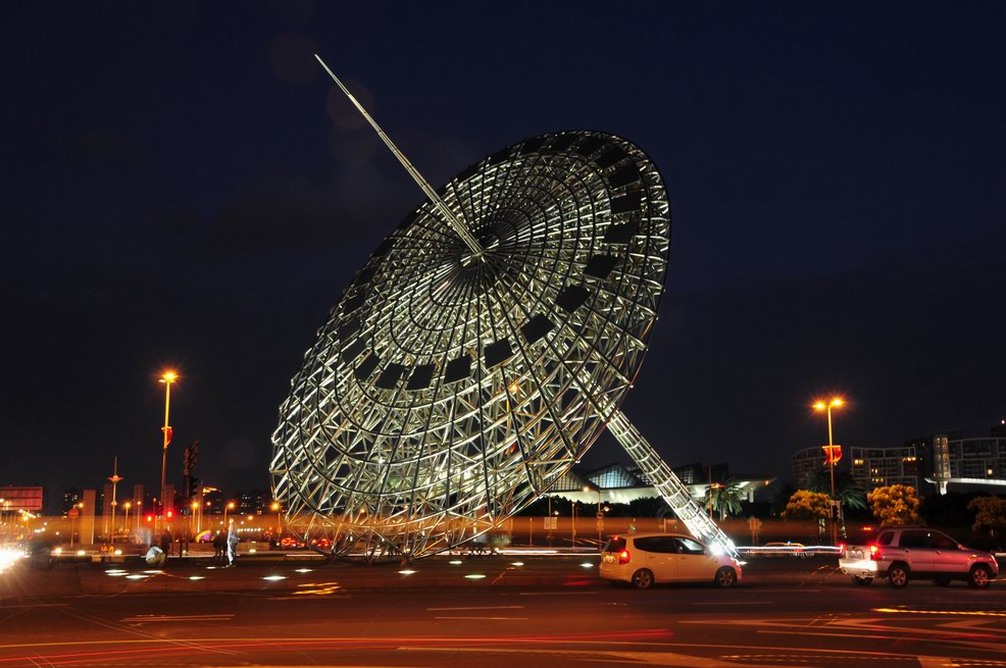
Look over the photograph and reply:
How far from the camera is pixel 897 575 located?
25969 millimetres

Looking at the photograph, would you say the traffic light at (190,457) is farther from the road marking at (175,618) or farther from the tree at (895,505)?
the tree at (895,505)

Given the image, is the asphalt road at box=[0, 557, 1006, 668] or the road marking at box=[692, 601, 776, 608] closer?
the asphalt road at box=[0, 557, 1006, 668]

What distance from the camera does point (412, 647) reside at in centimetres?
1430

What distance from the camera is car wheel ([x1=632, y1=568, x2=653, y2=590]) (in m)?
25.4

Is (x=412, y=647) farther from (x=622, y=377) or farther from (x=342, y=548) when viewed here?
(x=342, y=548)

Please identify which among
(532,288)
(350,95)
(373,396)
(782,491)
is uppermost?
(350,95)

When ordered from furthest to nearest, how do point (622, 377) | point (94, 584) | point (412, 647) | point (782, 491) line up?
point (782, 491) → point (622, 377) → point (94, 584) → point (412, 647)

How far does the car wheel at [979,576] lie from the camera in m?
26.6

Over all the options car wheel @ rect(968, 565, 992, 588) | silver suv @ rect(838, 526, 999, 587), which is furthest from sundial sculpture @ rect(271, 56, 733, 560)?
car wheel @ rect(968, 565, 992, 588)

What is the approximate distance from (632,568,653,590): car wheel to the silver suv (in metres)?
5.94

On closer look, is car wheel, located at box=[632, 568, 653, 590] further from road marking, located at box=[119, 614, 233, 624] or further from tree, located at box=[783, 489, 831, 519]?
tree, located at box=[783, 489, 831, 519]

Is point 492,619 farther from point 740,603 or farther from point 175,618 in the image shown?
point 740,603

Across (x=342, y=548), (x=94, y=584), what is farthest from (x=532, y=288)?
(x=94, y=584)

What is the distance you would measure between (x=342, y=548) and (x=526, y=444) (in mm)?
10585
